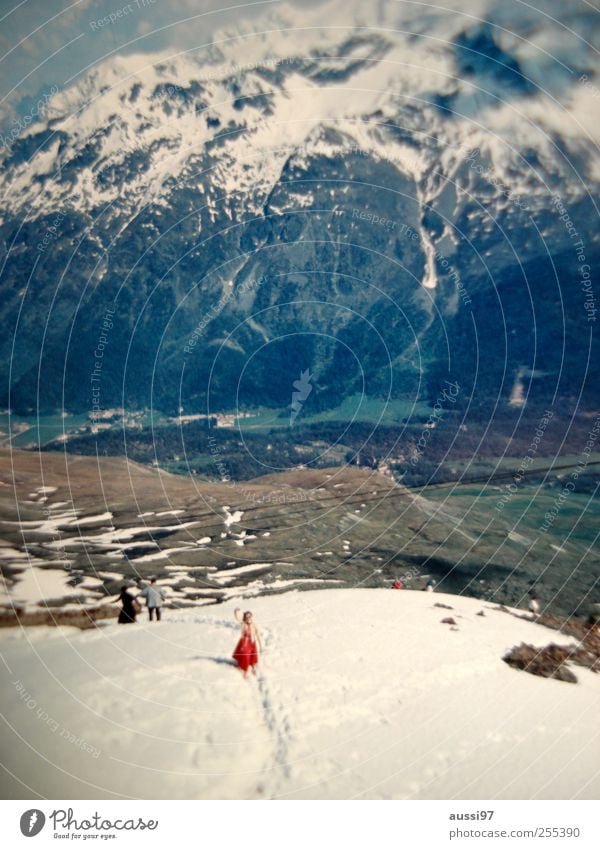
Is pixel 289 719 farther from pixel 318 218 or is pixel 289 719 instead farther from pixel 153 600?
pixel 318 218

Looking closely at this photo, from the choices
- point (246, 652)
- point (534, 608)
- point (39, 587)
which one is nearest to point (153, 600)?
point (246, 652)

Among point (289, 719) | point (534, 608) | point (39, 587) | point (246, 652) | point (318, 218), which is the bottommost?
point (39, 587)

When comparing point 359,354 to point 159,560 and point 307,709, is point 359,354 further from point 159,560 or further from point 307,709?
point 307,709

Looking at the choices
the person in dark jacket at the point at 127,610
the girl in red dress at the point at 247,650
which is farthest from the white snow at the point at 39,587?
the girl in red dress at the point at 247,650

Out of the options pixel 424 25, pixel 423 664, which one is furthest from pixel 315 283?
pixel 423 664

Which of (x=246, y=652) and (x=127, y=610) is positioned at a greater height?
(x=246, y=652)

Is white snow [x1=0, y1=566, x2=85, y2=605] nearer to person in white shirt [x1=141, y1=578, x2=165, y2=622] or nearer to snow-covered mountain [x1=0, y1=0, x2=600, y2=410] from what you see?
person in white shirt [x1=141, y1=578, x2=165, y2=622]
